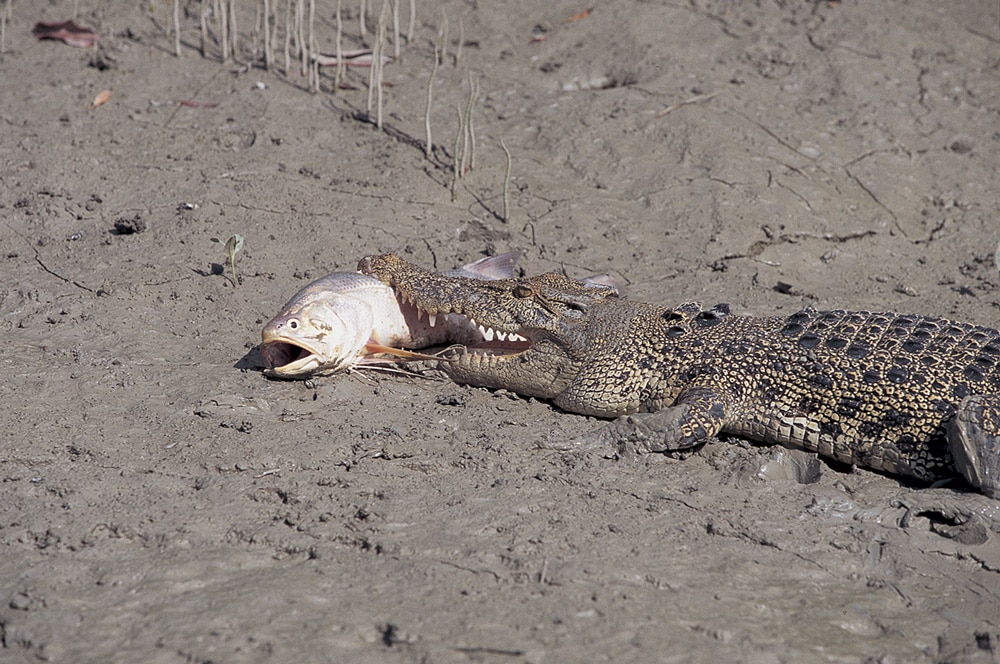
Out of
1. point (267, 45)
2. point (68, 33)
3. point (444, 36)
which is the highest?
point (444, 36)

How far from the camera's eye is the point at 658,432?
402 cm

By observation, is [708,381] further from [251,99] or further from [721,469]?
[251,99]

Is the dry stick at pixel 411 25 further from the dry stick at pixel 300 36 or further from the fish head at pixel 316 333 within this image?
the fish head at pixel 316 333

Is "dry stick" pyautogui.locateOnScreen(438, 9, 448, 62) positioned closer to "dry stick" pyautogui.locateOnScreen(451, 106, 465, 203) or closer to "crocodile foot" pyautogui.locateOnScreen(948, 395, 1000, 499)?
"dry stick" pyautogui.locateOnScreen(451, 106, 465, 203)

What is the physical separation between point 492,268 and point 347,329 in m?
1.04

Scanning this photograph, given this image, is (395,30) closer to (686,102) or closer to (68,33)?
(686,102)

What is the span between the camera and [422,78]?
732 cm

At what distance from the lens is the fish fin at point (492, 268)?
16.2ft

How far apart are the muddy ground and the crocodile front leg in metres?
0.09

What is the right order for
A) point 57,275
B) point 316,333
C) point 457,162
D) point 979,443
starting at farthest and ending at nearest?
point 457,162 → point 57,275 → point 316,333 → point 979,443

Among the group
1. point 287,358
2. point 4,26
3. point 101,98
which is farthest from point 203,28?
point 287,358

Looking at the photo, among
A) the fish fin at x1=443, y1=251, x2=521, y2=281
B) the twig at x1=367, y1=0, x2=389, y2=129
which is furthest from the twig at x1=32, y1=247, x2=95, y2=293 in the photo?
the twig at x1=367, y1=0, x2=389, y2=129

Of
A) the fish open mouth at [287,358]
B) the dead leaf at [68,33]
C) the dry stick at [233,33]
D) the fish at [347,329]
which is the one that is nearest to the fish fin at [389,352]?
the fish at [347,329]

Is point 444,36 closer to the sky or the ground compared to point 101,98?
A: closer to the sky
